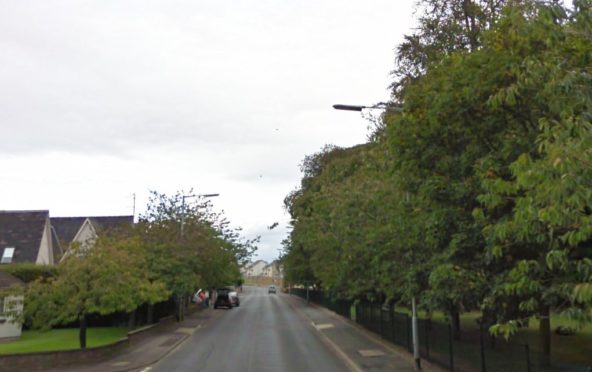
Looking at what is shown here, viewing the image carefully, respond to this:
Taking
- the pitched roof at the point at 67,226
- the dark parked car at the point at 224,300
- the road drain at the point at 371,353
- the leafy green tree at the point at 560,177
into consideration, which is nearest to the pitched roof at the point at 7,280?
the road drain at the point at 371,353

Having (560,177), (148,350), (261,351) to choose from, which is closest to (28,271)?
(148,350)

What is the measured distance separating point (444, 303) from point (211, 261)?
93.6 ft

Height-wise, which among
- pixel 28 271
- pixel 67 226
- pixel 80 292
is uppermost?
pixel 67 226

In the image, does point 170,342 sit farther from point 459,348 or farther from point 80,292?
point 459,348

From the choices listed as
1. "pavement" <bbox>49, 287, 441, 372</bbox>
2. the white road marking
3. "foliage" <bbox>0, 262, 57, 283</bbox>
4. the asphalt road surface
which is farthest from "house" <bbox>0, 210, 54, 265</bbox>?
the white road marking

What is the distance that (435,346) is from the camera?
19.3 m

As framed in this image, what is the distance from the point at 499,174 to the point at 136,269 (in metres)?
17.2

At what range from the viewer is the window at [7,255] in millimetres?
44522

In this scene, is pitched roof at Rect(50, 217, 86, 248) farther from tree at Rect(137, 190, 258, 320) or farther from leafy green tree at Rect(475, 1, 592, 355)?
leafy green tree at Rect(475, 1, 592, 355)

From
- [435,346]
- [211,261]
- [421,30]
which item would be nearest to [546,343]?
[435,346]

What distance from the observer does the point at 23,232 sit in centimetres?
4725

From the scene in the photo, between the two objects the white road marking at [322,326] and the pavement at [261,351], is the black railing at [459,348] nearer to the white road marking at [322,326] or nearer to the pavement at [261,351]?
the pavement at [261,351]

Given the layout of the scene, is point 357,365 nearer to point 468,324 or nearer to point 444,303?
point 444,303

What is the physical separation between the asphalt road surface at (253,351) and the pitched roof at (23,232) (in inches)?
648
